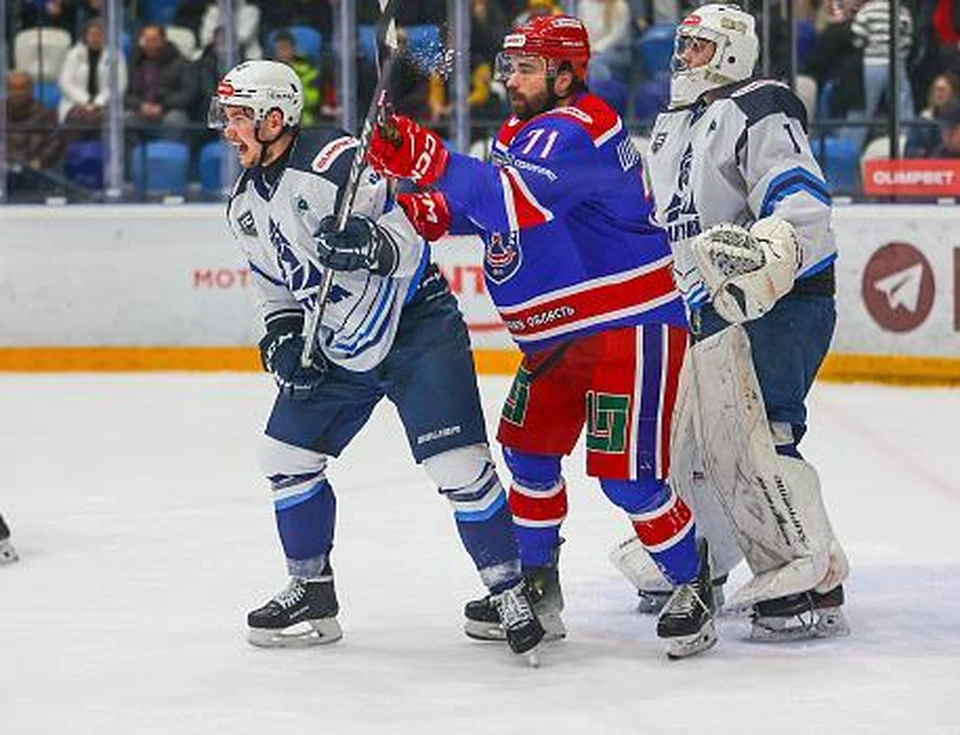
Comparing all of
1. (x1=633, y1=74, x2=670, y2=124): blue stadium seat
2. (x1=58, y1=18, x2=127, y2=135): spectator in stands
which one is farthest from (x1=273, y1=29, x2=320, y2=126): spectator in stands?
(x1=633, y1=74, x2=670, y2=124): blue stadium seat

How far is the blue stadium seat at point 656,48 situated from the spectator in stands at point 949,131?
1030mm

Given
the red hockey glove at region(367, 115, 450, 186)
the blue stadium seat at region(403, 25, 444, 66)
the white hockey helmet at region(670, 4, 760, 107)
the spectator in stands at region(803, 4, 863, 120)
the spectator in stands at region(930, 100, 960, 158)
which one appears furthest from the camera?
the spectator in stands at region(803, 4, 863, 120)

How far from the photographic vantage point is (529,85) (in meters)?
4.82

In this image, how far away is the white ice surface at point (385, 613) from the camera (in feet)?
14.6

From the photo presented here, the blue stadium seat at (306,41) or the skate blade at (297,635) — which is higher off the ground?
the blue stadium seat at (306,41)

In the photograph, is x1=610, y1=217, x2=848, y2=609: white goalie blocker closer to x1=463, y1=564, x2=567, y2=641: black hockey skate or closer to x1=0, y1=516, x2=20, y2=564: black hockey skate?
x1=463, y1=564, x2=567, y2=641: black hockey skate

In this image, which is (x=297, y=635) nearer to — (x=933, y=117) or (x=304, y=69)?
(x=933, y=117)

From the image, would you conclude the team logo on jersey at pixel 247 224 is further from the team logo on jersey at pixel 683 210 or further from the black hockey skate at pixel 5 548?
the black hockey skate at pixel 5 548

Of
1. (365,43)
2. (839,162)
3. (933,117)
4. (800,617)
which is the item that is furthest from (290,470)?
(365,43)

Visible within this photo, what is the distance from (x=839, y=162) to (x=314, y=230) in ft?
15.4

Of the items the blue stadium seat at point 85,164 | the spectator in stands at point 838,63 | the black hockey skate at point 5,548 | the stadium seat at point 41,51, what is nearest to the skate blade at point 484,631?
the black hockey skate at point 5,548

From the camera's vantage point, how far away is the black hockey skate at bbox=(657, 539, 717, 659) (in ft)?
15.8

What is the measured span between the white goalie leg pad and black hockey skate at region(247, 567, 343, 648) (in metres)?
0.79

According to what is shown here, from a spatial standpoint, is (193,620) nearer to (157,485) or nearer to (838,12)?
(157,485)
